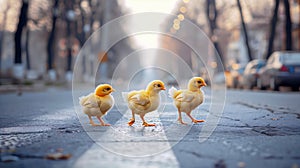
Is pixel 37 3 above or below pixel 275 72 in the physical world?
above

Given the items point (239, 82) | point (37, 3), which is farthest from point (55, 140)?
point (37, 3)

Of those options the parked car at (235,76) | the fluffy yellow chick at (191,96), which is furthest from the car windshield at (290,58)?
the fluffy yellow chick at (191,96)

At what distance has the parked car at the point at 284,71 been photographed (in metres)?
16.0

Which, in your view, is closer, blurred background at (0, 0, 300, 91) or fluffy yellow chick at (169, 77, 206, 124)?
fluffy yellow chick at (169, 77, 206, 124)

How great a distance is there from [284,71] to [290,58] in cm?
85

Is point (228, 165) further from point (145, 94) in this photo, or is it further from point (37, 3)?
point (37, 3)

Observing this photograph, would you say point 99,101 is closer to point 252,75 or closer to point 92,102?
point 92,102

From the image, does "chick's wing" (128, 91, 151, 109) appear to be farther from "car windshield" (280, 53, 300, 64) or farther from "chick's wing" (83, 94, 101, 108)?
"car windshield" (280, 53, 300, 64)

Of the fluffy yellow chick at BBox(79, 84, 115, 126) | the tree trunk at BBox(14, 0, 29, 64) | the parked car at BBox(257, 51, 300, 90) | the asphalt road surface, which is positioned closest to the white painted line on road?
the asphalt road surface

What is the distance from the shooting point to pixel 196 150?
3625 millimetres

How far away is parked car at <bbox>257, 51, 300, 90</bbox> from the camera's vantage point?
16.0 meters

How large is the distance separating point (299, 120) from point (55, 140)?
11.8 ft

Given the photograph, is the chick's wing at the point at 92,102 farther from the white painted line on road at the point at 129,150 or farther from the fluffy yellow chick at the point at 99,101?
the white painted line on road at the point at 129,150

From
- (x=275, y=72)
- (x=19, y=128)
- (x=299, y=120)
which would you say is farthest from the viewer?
(x=275, y=72)
